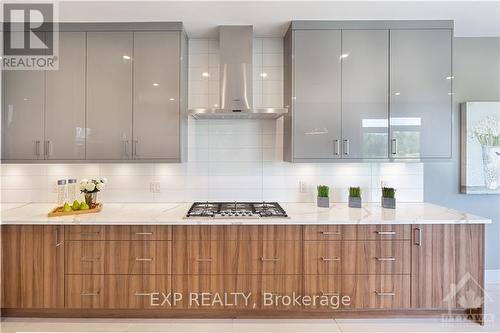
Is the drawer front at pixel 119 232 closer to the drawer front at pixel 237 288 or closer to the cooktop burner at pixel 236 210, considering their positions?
the cooktop burner at pixel 236 210

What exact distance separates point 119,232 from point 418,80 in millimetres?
2830

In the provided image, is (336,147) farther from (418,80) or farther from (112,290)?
(112,290)

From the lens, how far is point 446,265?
2305 millimetres

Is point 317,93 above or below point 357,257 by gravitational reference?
above

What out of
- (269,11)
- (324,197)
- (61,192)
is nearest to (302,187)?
(324,197)

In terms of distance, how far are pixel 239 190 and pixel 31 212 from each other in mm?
1841

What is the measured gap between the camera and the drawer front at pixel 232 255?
2.31 meters

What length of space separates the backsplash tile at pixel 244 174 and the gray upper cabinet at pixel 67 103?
Result: 0.47 m

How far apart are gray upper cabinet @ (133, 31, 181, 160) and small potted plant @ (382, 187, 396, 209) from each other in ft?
6.29

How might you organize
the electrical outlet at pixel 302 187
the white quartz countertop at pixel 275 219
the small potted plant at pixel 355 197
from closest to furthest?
1. the white quartz countertop at pixel 275 219
2. the small potted plant at pixel 355 197
3. the electrical outlet at pixel 302 187

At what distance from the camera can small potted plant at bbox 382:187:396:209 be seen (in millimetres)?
2648

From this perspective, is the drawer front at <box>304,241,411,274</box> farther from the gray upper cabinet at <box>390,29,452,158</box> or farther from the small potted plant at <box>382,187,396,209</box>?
the gray upper cabinet at <box>390,29,452,158</box>

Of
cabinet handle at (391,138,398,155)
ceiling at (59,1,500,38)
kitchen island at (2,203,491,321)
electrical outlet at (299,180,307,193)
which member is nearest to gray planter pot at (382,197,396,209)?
kitchen island at (2,203,491,321)

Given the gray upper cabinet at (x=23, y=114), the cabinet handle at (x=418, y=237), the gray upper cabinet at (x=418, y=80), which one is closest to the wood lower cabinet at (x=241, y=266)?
the cabinet handle at (x=418, y=237)
